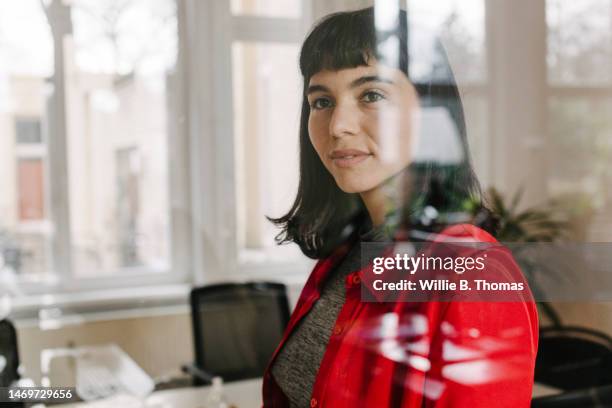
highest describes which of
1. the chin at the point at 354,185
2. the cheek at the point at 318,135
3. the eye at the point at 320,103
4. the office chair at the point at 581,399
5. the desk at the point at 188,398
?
the eye at the point at 320,103

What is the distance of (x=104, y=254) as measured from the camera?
164 cm

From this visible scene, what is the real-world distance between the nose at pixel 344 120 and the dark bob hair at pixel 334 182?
0.07m

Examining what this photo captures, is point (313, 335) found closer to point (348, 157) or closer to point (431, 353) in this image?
point (431, 353)

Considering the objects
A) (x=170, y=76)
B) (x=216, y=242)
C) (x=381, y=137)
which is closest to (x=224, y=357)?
(x=216, y=242)

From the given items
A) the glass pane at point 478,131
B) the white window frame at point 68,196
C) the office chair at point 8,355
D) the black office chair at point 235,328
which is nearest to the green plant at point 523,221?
the glass pane at point 478,131

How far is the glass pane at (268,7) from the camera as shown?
1247 millimetres

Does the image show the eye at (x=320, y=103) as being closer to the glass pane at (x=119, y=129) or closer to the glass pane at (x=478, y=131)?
the glass pane at (x=478, y=131)

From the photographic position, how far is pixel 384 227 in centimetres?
116

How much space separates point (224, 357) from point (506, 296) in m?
0.92

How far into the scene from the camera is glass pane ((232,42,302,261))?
1213 mm

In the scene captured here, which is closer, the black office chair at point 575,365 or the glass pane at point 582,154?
the black office chair at point 575,365

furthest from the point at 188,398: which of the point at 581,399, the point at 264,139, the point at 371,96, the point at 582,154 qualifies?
the point at 582,154

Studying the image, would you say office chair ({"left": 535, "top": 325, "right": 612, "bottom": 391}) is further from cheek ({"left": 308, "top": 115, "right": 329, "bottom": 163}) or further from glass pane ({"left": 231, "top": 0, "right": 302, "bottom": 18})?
glass pane ({"left": 231, "top": 0, "right": 302, "bottom": 18})

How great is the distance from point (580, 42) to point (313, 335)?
1.29 metres
